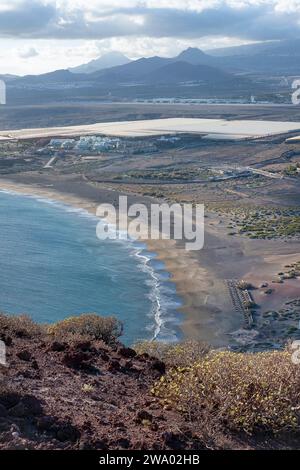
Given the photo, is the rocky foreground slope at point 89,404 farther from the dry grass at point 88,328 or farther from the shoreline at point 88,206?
the shoreline at point 88,206

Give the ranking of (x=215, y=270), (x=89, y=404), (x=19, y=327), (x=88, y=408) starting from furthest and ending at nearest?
(x=215, y=270) → (x=19, y=327) → (x=89, y=404) → (x=88, y=408)

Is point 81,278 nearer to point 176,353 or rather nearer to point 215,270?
point 215,270

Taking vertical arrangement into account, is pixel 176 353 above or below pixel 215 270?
above

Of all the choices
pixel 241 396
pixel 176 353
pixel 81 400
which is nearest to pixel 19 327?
pixel 176 353

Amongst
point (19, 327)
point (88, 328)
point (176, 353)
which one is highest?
point (19, 327)

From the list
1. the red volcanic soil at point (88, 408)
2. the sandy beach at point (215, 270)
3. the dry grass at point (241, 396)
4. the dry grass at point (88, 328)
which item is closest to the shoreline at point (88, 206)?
the sandy beach at point (215, 270)

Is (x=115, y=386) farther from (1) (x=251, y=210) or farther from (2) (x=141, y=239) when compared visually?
(1) (x=251, y=210)
